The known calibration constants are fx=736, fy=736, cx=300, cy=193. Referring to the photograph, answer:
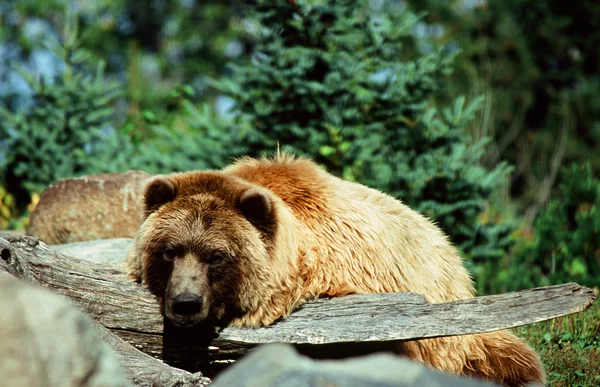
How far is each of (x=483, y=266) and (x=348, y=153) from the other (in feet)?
6.86

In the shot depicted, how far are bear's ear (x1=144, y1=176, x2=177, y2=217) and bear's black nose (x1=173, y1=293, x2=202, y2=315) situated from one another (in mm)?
746

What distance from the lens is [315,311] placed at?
4.44 m

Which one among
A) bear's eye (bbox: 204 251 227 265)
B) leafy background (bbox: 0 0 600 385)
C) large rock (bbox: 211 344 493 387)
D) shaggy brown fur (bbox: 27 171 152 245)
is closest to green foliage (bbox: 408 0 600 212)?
leafy background (bbox: 0 0 600 385)

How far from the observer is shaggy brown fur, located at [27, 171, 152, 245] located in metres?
8.09

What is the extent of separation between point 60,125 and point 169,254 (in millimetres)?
6980

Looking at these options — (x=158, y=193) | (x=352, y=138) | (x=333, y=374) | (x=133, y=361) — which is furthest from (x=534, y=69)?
(x=333, y=374)

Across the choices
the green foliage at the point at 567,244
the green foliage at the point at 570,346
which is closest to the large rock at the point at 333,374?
the green foliage at the point at 570,346

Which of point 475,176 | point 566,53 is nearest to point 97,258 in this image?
point 475,176

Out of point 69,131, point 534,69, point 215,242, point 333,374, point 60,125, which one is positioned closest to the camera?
point 333,374

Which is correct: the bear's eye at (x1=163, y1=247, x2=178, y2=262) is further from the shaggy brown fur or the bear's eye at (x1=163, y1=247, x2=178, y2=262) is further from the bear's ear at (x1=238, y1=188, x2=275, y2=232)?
the shaggy brown fur

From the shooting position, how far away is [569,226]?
28.8ft

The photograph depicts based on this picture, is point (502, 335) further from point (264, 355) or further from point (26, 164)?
point (26, 164)

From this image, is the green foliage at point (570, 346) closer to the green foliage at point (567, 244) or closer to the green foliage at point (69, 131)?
the green foliage at point (567, 244)

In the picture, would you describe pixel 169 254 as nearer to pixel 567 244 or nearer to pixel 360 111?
pixel 360 111
